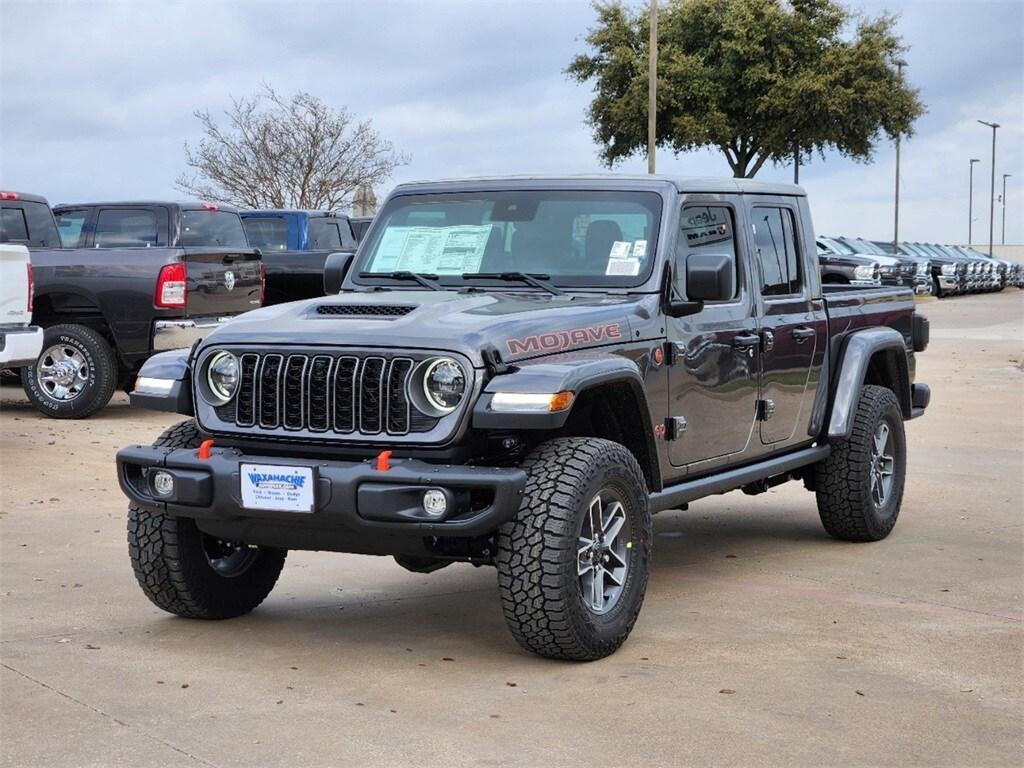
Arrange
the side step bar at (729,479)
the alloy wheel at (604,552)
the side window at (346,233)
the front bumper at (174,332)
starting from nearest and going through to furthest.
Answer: the alloy wheel at (604,552), the side step bar at (729,479), the front bumper at (174,332), the side window at (346,233)

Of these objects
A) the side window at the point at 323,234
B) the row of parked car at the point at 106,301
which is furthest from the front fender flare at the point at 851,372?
the side window at the point at 323,234

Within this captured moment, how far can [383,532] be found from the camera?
5547 mm

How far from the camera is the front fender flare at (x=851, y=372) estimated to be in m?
8.18

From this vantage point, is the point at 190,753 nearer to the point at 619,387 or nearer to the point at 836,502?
the point at 619,387

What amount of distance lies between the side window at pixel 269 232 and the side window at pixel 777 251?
1301 centimetres

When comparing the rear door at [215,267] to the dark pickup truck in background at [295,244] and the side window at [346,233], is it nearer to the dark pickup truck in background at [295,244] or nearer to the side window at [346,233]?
the dark pickup truck in background at [295,244]

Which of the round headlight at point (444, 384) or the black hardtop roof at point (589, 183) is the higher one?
the black hardtop roof at point (589, 183)

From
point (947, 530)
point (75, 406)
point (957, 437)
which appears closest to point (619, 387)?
point (947, 530)

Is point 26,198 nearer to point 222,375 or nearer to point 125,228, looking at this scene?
point 125,228

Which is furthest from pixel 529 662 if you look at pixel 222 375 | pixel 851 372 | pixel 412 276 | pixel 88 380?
pixel 88 380

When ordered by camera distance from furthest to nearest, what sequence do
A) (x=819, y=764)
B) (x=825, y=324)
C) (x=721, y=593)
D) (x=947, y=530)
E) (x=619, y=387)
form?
(x=947, y=530) < (x=825, y=324) < (x=721, y=593) < (x=619, y=387) < (x=819, y=764)

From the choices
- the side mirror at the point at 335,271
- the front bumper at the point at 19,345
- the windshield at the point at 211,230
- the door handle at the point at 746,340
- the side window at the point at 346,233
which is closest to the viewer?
the door handle at the point at 746,340

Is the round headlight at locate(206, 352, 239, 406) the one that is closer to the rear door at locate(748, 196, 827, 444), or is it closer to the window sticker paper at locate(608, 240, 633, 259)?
the window sticker paper at locate(608, 240, 633, 259)

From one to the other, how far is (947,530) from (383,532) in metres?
4.47
